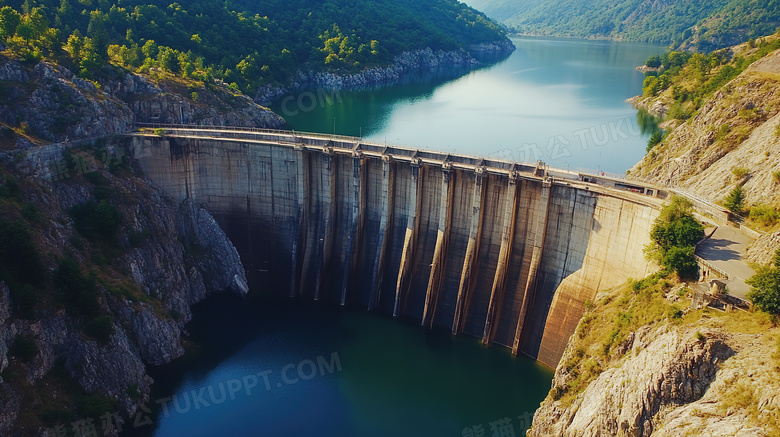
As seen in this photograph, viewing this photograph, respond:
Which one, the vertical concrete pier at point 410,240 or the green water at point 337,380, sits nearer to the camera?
the green water at point 337,380

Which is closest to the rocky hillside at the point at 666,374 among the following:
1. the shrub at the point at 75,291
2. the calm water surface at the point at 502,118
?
the shrub at the point at 75,291

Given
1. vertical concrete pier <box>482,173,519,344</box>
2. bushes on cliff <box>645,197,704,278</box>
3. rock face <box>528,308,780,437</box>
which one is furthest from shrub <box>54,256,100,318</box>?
bushes on cliff <box>645,197,704,278</box>

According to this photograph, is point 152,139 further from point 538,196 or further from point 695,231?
point 695,231

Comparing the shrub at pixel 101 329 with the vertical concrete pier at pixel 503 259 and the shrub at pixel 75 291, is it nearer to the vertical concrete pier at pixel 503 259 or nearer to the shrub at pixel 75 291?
the shrub at pixel 75 291

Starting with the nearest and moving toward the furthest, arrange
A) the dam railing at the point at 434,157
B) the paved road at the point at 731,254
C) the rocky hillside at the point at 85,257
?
1. the paved road at the point at 731,254
2. the rocky hillside at the point at 85,257
3. the dam railing at the point at 434,157

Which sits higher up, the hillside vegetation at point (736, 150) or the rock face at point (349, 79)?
the hillside vegetation at point (736, 150)

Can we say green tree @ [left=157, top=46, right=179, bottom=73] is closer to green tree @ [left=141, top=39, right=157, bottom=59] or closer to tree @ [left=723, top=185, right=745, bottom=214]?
green tree @ [left=141, top=39, right=157, bottom=59]

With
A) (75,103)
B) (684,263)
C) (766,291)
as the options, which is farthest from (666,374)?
(75,103)

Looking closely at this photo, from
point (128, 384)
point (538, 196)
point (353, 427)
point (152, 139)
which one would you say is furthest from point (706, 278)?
point (152, 139)
